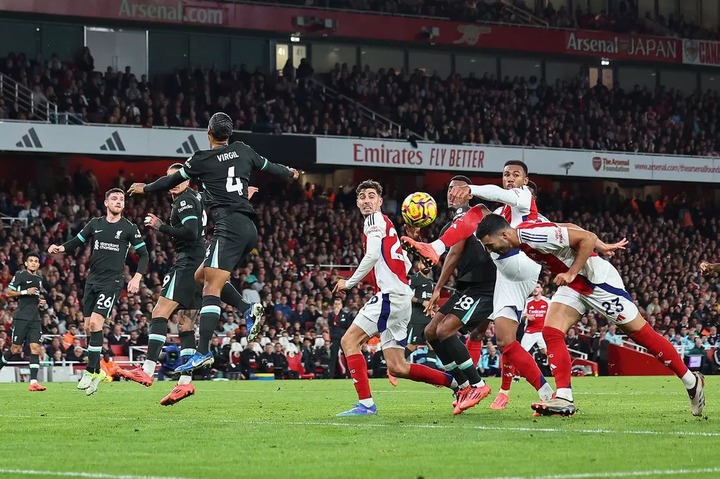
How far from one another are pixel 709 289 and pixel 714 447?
119ft

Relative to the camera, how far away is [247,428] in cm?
991

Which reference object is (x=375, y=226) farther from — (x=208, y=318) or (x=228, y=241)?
(x=208, y=318)

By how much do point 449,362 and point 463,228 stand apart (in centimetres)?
173

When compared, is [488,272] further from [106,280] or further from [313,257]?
[313,257]

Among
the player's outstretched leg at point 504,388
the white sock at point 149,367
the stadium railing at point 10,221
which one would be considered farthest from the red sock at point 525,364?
the stadium railing at point 10,221

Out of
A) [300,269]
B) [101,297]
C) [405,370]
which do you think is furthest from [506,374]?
[300,269]

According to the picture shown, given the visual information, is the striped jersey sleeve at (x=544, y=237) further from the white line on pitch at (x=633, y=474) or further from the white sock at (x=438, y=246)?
the white line on pitch at (x=633, y=474)

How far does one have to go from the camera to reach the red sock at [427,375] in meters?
12.3

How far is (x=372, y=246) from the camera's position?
11.8 m

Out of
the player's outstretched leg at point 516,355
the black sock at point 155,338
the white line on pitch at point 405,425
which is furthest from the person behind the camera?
the black sock at point 155,338

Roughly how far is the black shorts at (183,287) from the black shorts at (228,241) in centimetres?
243

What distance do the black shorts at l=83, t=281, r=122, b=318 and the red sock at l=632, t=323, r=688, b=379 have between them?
8743 mm

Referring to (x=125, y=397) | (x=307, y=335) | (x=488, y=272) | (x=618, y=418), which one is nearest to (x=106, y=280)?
(x=125, y=397)

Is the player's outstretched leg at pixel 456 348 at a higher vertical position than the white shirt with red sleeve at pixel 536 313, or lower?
higher
